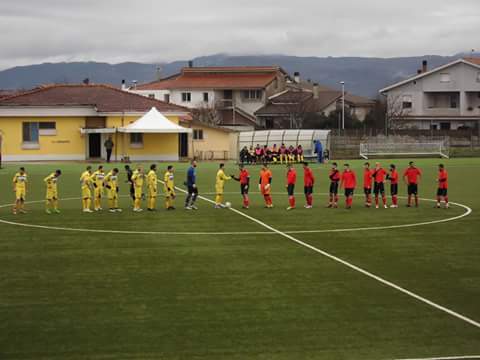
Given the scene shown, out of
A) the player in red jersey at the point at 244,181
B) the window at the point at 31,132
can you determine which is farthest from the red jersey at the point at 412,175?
the window at the point at 31,132

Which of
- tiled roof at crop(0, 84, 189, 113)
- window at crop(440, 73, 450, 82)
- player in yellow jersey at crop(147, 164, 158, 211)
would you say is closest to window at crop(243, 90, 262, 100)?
window at crop(440, 73, 450, 82)

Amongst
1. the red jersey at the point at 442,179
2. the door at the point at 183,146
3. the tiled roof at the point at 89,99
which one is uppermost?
the tiled roof at the point at 89,99

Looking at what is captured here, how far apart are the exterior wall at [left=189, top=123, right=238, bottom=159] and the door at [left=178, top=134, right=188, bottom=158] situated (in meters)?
0.52

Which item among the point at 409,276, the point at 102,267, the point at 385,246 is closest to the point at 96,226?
the point at 102,267

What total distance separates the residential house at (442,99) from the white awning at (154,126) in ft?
132

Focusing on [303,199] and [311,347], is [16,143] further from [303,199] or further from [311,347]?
[311,347]

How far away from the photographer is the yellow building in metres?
72.4

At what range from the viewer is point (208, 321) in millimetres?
16469

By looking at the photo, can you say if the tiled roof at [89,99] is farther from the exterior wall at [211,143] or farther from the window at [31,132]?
the exterior wall at [211,143]

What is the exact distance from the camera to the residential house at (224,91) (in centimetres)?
10988

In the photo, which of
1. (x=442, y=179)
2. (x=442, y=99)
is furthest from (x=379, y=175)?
(x=442, y=99)

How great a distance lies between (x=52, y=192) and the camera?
33.6m

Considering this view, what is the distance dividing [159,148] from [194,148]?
424 cm

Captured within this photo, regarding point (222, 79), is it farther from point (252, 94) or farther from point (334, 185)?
point (334, 185)
